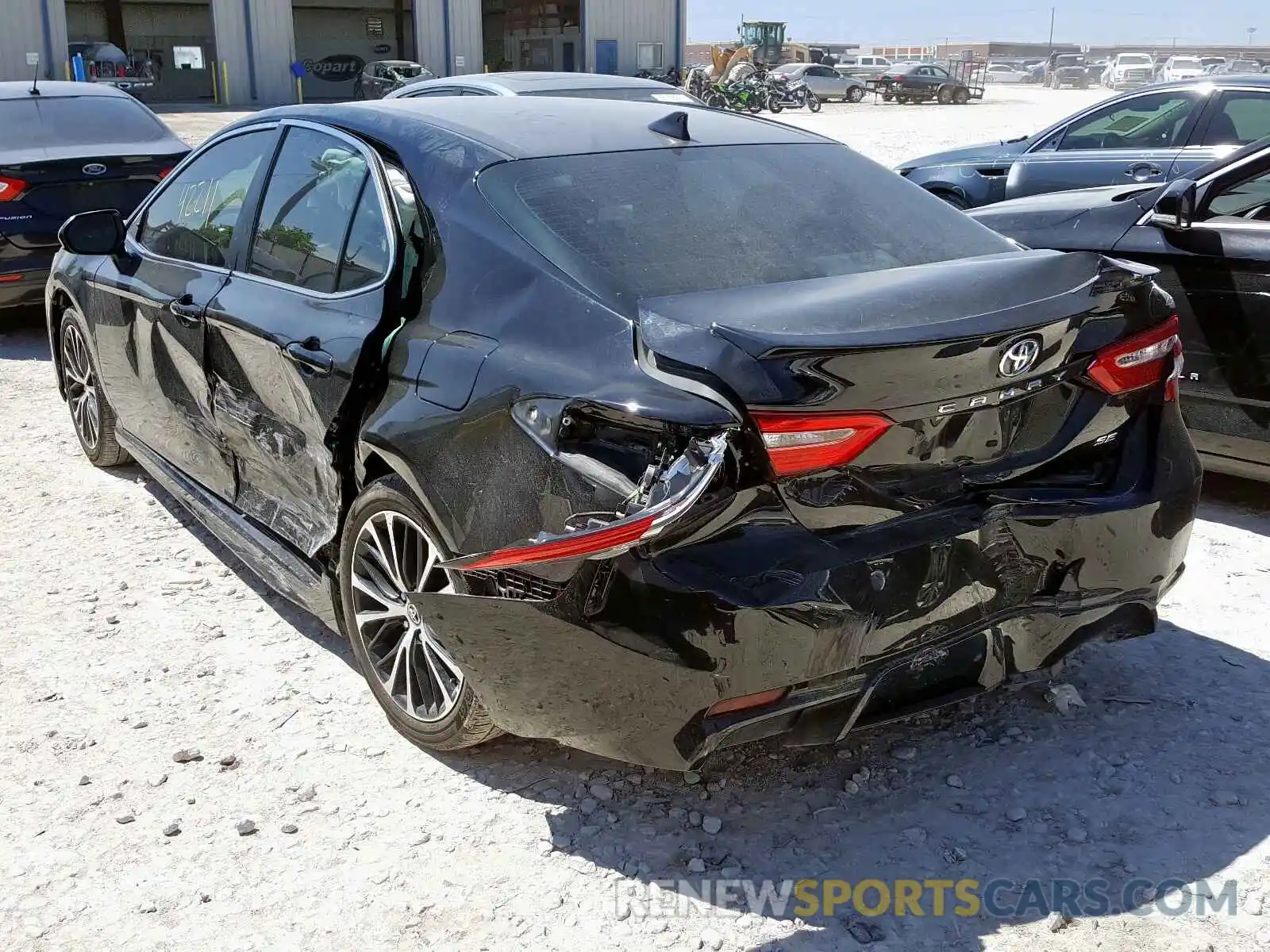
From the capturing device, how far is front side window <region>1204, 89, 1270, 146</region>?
25.9 feet

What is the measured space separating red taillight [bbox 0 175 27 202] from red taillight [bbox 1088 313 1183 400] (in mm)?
7177

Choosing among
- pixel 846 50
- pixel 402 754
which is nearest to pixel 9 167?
pixel 402 754

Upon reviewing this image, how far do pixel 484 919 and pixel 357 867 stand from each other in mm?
362

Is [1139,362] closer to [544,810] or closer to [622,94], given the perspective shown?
[544,810]

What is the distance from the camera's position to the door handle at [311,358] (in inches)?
131

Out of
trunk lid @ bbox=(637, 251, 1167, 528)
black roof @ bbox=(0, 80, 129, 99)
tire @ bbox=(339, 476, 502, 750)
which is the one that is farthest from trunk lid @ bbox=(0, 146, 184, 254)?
trunk lid @ bbox=(637, 251, 1167, 528)

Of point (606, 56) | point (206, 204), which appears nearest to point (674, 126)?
point (206, 204)

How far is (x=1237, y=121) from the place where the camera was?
8.04 metres

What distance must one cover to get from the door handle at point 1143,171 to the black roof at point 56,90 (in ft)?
23.4

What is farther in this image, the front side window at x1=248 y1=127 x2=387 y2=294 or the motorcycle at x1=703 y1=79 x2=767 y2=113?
the motorcycle at x1=703 y1=79 x2=767 y2=113

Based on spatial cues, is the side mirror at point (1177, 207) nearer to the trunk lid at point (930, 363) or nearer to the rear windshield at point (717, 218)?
the rear windshield at point (717, 218)

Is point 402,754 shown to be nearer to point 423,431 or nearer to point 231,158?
point 423,431

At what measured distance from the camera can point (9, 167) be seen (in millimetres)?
7816

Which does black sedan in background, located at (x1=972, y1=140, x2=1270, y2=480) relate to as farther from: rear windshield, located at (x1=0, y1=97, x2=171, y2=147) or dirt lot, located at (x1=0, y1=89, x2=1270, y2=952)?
rear windshield, located at (x1=0, y1=97, x2=171, y2=147)
